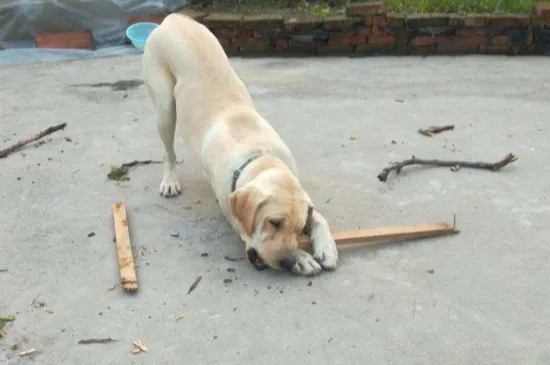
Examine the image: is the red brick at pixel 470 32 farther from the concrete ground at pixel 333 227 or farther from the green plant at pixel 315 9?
the green plant at pixel 315 9

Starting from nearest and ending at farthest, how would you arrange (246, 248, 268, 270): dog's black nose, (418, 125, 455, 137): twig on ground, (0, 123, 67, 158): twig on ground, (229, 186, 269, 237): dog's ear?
(229, 186, 269, 237): dog's ear → (246, 248, 268, 270): dog's black nose → (0, 123, 67, 158): twig on ground → (418, 125, 455, 137): twig on ground

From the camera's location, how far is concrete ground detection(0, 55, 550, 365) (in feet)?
9.80

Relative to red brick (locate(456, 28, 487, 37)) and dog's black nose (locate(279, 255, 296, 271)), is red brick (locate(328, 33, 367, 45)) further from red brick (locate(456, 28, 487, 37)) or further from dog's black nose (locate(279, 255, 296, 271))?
dog's black nose (locate(279, 255, 296, 271))

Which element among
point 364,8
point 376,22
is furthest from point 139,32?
point 376,22

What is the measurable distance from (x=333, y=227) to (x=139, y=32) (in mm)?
4900

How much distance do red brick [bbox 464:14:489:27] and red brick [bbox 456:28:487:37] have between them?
5 centimetres

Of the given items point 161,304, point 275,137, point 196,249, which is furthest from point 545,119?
point 161,304

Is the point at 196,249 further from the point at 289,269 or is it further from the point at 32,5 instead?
the point at 32,5

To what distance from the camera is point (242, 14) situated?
26.5 feet

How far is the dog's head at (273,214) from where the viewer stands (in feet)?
10.5

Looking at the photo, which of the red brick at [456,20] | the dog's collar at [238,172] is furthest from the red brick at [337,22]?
the dog's collar at [238,172]

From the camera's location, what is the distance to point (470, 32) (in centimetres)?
755

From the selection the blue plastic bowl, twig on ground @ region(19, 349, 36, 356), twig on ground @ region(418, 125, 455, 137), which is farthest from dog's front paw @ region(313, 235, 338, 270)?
the blue plastic bowl

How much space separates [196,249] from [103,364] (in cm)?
105
